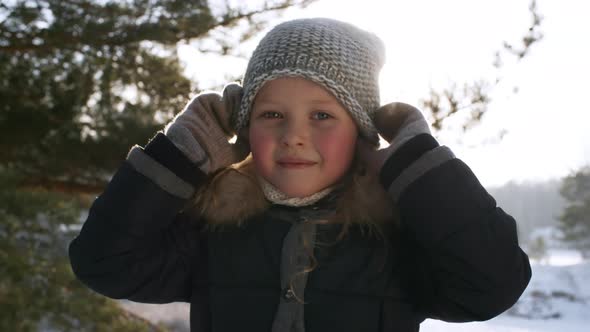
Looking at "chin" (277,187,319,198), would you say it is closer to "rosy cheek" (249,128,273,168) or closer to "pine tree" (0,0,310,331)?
"rosy cheek" (249,128,273,168)

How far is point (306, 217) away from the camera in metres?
1.02

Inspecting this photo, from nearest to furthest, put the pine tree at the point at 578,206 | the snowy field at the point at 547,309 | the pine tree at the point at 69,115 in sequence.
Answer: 1. the pine tree at the point at 69,115
2. the snowy field at the point at 547,309
3. the pine tree at the point at 578,206

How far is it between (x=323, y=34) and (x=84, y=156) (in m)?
2.46

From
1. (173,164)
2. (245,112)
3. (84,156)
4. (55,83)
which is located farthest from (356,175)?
(55,83)

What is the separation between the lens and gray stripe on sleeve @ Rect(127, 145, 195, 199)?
0.96 metres

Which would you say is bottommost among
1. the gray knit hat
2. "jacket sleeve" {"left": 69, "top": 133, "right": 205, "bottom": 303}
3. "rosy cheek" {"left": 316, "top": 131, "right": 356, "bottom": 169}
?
"jacket sleeve" {"left": 69, "top": 133, "right": 205, "bottom": 303}

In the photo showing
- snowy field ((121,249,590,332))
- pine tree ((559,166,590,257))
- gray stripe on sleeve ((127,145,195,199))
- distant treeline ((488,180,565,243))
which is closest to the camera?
gray stripe on sleeve ((127,145,195,199))

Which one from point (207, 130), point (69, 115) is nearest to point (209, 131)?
point (207, 130)

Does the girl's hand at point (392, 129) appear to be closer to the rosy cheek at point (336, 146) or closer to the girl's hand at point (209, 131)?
the rosy cheek at point (336, 146)

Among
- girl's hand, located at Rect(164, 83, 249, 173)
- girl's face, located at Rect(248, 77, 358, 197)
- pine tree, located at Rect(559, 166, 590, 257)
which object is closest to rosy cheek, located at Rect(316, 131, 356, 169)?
girl's face, located at Rect(248, 77, 358, 197)

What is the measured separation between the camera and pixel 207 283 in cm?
102

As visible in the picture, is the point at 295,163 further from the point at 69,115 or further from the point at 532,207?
the point at 532,207

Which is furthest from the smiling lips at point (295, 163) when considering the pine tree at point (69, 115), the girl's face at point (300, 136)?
the pine tree at point (69, 115)

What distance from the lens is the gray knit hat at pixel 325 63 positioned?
1.01 meters
